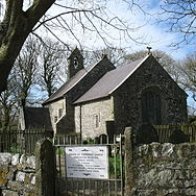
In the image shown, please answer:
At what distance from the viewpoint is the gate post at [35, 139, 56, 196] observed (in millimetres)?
7836

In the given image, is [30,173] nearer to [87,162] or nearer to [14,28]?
[87,162]

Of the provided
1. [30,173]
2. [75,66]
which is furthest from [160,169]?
[75,66]

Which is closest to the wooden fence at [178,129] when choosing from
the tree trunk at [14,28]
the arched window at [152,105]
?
the tree trunk at [14,28]

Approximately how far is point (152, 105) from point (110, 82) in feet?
15.3

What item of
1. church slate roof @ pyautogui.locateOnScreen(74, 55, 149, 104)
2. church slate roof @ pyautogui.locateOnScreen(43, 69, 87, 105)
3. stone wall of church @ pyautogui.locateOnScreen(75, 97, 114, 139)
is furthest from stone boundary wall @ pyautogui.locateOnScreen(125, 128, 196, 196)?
church slate roof @ pyautogui.locateOnScreen(43, 69, 87, 105)

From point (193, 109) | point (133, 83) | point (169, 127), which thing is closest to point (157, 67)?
point (133, 83)

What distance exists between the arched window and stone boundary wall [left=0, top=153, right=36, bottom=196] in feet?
92.5

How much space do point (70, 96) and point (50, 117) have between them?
644cm

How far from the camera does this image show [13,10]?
894 cm

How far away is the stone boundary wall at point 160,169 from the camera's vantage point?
23.2 feet

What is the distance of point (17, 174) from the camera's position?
862 centimetres

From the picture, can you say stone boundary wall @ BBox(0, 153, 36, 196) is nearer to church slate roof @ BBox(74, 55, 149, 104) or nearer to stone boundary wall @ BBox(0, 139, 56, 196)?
stone boundary wall @ BBox(0, 139, 56, 196)

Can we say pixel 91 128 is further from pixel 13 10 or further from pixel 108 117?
pixel 13 10

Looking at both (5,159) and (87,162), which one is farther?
(5,159)
